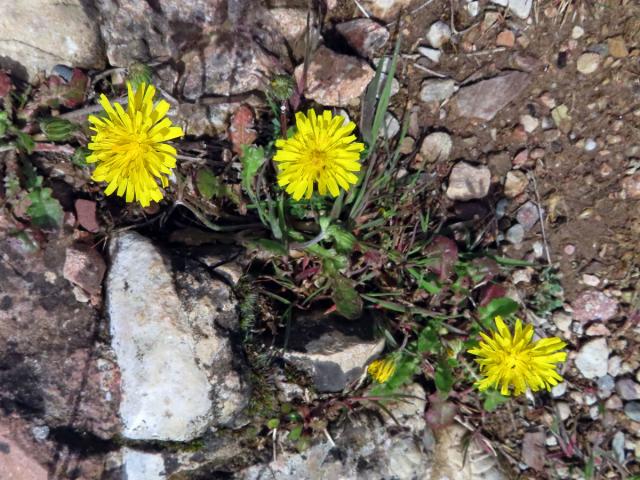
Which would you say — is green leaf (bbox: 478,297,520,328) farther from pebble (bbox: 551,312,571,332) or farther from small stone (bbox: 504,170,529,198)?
small stone (bbox: 504,170,529,198)

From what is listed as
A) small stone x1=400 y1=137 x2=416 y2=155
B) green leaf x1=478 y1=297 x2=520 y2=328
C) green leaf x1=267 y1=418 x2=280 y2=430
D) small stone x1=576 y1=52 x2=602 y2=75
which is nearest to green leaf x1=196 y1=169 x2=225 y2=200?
small stone x1=400 y1=137 x2=416 y2=155

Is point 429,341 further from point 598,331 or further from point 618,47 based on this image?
point 618,47

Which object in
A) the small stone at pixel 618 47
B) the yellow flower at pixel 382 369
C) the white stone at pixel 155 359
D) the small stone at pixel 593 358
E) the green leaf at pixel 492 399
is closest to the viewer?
the white stone at pixel 155 359

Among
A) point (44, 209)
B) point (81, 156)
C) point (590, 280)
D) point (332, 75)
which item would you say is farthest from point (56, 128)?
point (590, 280)

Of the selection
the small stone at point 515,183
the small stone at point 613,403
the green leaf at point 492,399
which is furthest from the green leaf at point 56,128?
the small stone at point 613,403

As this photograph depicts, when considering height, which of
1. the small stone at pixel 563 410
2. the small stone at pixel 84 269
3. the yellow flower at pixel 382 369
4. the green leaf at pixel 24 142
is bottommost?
the small stone at pixel 563 410

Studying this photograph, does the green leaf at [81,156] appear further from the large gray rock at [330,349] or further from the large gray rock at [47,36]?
the large gray rock at [330,349]

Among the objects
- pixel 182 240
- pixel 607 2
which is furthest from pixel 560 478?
pixel 607 2
